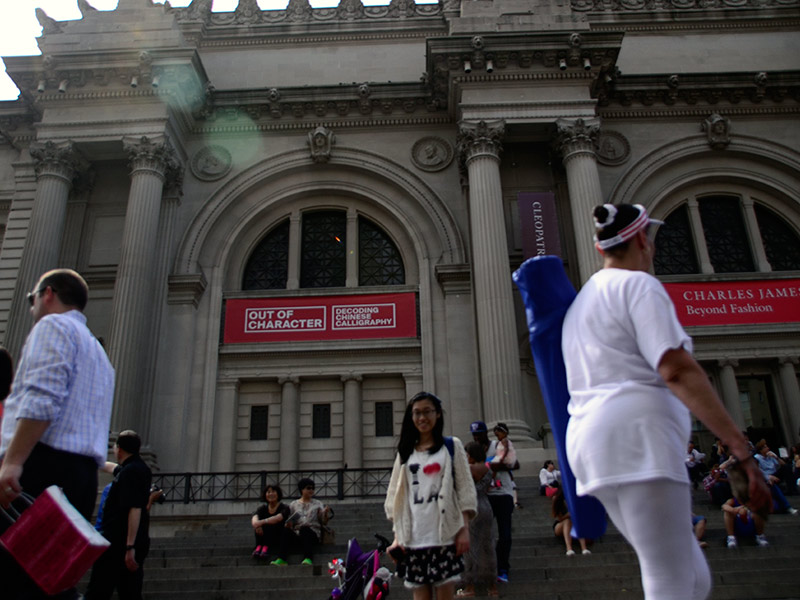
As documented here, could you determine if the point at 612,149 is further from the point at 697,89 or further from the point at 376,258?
the point at 376,258

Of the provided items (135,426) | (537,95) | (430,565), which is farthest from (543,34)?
(430,565)

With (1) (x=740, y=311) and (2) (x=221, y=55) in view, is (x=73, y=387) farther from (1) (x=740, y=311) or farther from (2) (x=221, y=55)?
(2) (x=221, y=55)

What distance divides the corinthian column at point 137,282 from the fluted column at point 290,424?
13.0 ft

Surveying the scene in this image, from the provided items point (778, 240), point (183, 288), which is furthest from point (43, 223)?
point (778, 240)

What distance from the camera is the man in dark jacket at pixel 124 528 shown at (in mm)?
6133

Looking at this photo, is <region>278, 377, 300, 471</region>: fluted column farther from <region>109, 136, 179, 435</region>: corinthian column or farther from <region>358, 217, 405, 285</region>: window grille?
<region>358, 217, 405, 285</region>: window grille

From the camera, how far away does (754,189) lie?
22.7 meters

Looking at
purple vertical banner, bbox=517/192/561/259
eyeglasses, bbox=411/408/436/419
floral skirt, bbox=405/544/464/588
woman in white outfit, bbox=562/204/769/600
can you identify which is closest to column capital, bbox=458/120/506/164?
purple vertical banner, bbox=517/192/561/259

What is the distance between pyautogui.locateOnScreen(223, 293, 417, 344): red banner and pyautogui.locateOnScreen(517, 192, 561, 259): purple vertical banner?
4.08 metres

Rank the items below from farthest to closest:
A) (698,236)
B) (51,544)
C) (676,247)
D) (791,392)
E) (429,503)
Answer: (676,247) < (698,236) < (791,392) < (429,503) < (51,544)

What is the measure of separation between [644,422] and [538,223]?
17.1m

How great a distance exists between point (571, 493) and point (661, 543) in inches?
26.2

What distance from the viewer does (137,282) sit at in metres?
18.8

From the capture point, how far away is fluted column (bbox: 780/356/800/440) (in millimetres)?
19453
